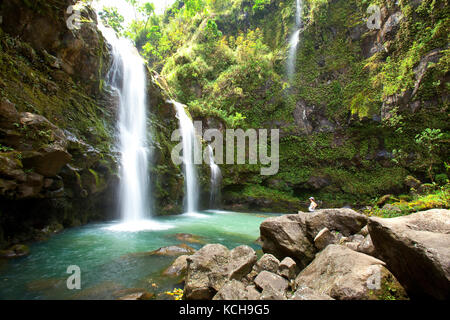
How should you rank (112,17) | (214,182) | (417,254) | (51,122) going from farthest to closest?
(112,17) < (214,182) < (51,122) < (417,254)

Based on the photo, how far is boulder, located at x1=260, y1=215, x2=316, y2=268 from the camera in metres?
4.30

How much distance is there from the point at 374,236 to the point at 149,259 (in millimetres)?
4262

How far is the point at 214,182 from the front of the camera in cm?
1487

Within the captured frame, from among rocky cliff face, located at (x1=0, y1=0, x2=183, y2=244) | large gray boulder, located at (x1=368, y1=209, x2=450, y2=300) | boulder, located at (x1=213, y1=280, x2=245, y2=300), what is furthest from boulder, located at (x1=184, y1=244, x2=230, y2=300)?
rocky cliff face, located at (x1=0, y1=0, x2=183, y2=244)

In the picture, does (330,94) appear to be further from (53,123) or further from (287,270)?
(53,123)

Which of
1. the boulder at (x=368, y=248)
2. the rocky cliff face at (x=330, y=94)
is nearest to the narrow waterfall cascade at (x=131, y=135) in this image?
the rocky cliff face at (x=330, y=94)

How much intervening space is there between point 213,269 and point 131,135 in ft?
28.4

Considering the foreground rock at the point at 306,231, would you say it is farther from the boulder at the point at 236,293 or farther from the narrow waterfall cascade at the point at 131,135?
the narrow waterfall cascade at the point at 131,135

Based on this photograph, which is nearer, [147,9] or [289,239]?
[289,239]

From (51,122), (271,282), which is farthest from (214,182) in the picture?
(271,282)

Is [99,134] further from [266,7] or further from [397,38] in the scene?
[266,7]

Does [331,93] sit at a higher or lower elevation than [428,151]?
higher

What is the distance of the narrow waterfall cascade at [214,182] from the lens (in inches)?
→ 584
